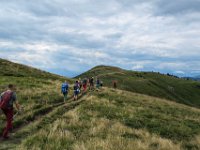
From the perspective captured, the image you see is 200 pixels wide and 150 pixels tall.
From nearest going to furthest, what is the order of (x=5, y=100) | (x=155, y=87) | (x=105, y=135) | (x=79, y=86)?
(x=5, y=100) → (x=105, y=135) → (x=79, y=86) → (x=155, y=87)

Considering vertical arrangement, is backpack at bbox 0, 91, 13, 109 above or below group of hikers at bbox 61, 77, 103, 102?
below

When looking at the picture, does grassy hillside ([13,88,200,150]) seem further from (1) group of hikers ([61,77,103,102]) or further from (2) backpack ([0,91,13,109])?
(1) group of hikers ([61,77,103,102])

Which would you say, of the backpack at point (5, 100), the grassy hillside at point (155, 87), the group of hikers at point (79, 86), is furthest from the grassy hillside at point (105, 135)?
the grassy hillside at point (155, 87)

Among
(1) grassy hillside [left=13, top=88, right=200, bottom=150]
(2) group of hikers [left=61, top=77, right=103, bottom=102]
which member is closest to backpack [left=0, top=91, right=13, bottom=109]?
(1) grassy hillside [left=13, top=88, right=200, bottom=150]

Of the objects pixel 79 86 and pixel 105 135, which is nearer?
pixel 105 135

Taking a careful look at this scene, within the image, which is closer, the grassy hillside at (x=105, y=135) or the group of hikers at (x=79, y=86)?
the grassy hillside at (x=105, y=135)

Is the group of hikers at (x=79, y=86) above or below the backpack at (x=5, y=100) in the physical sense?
above

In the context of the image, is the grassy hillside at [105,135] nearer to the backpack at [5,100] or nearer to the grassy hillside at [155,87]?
the backpack at [5,100]

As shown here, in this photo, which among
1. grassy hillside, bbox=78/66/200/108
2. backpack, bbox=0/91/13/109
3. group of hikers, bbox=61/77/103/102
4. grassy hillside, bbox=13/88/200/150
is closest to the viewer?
grassy hillside, bbox=13/88/200/150

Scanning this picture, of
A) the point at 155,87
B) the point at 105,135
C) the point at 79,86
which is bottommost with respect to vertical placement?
the point at 105,135

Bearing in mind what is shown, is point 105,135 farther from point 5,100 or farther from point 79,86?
point 79,86

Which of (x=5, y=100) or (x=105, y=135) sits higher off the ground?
(x=5, y=100)

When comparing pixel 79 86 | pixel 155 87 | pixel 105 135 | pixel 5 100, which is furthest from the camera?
pixel 155 87

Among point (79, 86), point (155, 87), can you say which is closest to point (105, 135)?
point (79, 86)
